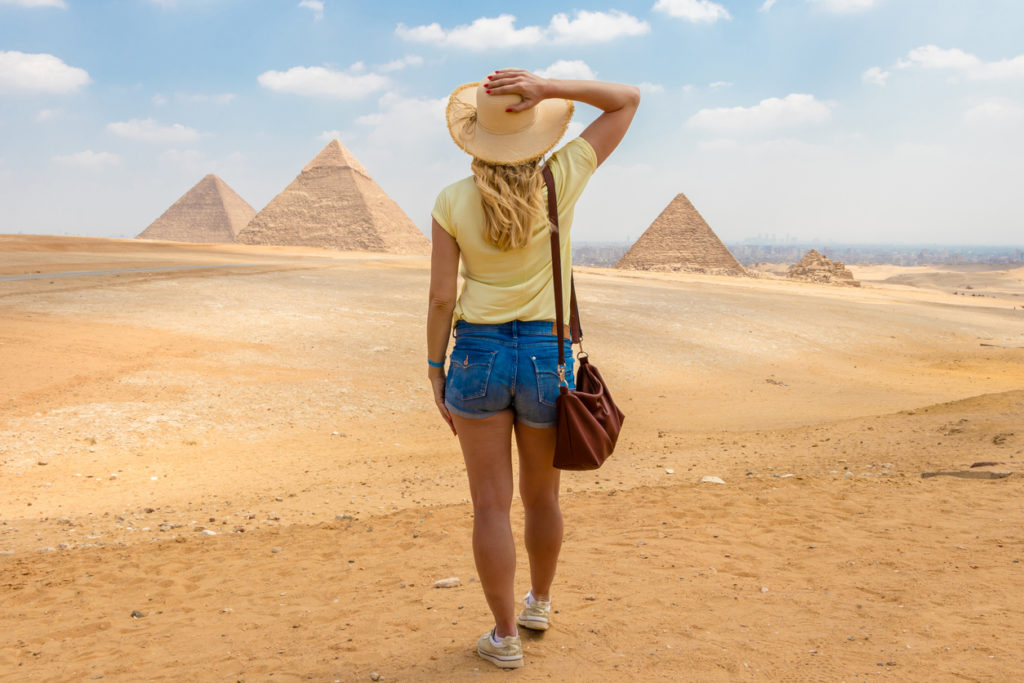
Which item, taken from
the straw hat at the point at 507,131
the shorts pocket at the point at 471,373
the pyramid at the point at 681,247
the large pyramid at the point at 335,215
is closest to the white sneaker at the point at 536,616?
the shorts pocket at the point at 471,373

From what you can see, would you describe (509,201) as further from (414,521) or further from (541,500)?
(414,521)

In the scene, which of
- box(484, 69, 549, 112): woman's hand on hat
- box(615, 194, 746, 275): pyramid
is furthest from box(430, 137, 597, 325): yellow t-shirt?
box(615, 194, 746, 275): pyramid

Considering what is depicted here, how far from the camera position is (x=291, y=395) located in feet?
31.1

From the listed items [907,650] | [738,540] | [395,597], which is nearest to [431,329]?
[395,597]

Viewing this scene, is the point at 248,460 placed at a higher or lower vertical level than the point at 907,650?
lower

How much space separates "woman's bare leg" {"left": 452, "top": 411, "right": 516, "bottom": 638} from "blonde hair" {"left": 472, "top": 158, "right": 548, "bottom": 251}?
0.58 m

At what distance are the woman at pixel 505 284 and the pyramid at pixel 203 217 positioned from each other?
298ft

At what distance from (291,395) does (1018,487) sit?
24.6ft

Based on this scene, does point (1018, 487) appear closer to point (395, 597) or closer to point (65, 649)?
point (395, 597)

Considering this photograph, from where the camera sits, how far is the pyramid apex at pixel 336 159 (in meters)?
80.9

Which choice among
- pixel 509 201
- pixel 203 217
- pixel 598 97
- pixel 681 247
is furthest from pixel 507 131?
pixel 203 217

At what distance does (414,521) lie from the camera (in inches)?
193

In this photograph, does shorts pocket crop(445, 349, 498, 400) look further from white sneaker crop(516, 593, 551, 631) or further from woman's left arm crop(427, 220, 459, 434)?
white sneaker crop(516, 593, 551, 631)

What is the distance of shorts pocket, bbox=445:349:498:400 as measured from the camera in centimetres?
248
